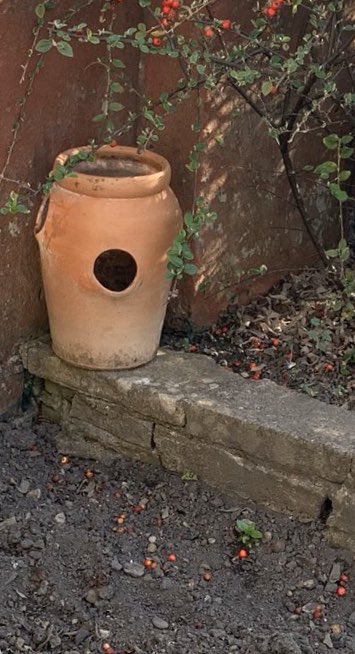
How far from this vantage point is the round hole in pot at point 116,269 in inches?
160

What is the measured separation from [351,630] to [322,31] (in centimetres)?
200

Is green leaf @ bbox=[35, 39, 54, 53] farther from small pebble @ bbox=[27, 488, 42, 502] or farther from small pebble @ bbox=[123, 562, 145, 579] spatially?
small pebble @ bbox=[123, 562, 145, 579]

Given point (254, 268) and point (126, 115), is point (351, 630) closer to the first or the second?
point (254, 268)

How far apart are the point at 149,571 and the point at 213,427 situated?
533mm

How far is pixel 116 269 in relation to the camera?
13.4 ft

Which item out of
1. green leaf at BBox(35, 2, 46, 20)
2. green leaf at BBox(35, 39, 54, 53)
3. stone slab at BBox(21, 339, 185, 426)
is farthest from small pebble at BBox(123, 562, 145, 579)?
green leaf at BBox(35, 2, 46, 20)

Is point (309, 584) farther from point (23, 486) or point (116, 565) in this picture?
point (23, 486)

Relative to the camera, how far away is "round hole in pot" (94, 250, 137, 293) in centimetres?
406

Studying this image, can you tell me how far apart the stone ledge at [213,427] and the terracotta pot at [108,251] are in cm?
11

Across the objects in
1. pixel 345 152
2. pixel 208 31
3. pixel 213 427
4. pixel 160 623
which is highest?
pixel 208 31

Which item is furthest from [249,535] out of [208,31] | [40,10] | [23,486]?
[40,10]

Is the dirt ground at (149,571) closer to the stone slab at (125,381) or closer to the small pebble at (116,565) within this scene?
the small pebble at (116,565)

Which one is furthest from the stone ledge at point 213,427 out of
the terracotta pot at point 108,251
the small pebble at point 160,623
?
the small pebble at point 160,623

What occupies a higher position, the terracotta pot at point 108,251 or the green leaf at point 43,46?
the green leaf at point 43,46
